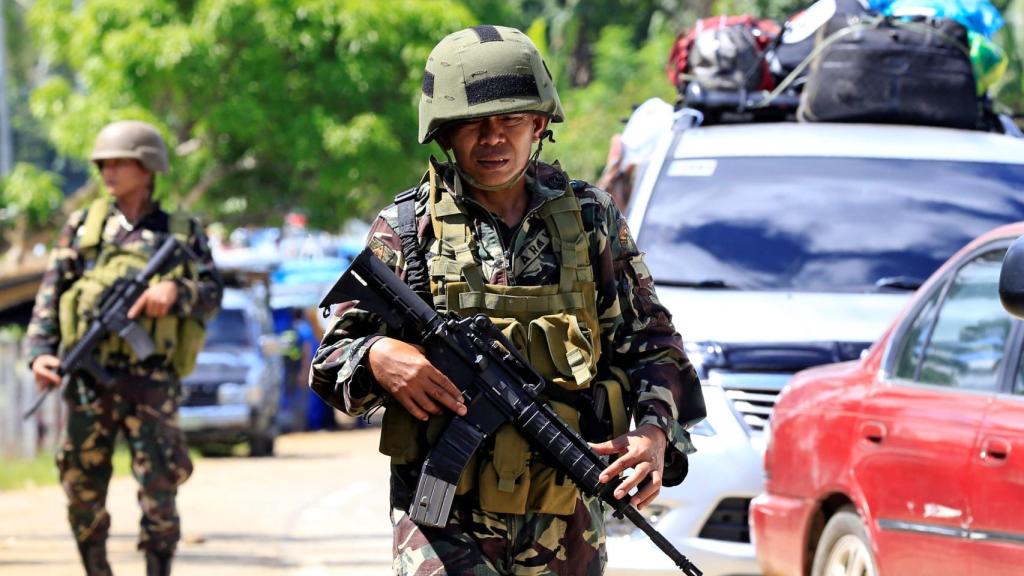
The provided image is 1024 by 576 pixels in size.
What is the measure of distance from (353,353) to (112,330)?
14.0ft

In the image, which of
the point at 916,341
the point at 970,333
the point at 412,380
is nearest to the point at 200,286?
the point at 916,341

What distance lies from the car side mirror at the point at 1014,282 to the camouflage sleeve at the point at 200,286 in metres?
4.60

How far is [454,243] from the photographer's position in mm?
4328

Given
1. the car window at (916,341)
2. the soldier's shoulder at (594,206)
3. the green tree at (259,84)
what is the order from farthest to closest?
1. the green tree at (259,84)
2. the car window at (916,341)
3. the soldier's shoulder at (594,206)

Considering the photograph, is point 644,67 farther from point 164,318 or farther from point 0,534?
point 164,318

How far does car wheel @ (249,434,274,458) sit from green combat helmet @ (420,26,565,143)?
1905 cm

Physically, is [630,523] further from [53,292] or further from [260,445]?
[260,445]

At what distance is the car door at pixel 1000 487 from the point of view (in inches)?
200

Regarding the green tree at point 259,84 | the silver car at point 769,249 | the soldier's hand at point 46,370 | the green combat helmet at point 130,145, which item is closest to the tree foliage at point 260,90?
the green tree at point 259,84

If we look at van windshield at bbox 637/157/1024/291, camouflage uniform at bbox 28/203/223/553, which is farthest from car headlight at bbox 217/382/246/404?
van windshield at bbox 637/157/1024/291

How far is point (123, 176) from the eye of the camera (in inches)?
333

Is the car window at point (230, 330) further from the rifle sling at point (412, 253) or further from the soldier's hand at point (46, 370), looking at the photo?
the rifle sling at point (412, 253)

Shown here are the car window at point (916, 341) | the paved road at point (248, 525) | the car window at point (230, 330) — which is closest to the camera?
the car window at point (916, 341)

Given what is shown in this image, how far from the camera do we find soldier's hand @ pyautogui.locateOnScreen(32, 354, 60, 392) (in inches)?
326
